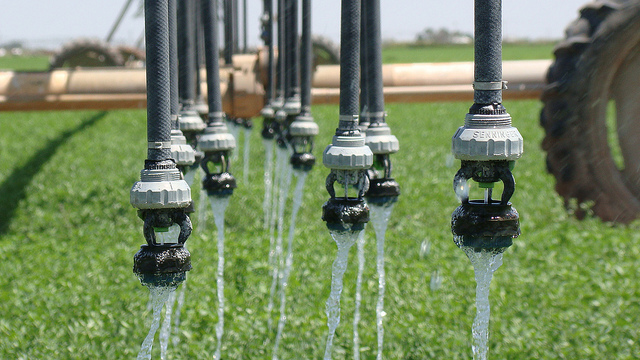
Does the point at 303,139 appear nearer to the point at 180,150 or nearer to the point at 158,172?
the point at 180,150

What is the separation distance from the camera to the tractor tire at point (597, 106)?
16.4 ft

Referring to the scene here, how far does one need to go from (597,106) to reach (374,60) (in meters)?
2.82

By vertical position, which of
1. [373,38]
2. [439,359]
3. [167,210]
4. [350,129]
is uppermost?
[373,38]

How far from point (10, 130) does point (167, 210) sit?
12693mm

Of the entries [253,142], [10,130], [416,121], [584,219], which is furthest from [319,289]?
[416,121]

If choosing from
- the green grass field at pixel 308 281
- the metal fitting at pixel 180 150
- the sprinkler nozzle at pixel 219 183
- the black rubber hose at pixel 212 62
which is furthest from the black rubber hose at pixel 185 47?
the green grass field at pixel 308 281

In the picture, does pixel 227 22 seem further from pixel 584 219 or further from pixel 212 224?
pixel 584 219

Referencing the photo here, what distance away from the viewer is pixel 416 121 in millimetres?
16484

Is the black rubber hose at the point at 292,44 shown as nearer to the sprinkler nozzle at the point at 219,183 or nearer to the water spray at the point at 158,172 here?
the sprinkler nozzle at the point at 219,183

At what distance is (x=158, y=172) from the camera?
1.93 m

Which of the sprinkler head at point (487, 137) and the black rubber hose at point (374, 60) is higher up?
the black rubber hose at point (374, 60)

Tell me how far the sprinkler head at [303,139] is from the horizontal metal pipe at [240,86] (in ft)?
2.89

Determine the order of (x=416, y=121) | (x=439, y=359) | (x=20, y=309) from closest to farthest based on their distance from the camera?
(x=439, y=359)
(x=20, y=309)
(x=416, y=121)

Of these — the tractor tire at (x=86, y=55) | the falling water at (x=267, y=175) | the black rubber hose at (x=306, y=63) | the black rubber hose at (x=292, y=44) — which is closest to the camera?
the black rubber hose at (x=306, y=63)
